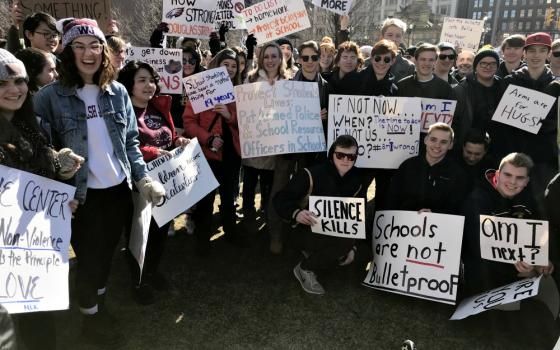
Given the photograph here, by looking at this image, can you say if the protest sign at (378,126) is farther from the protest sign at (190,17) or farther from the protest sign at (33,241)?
the protest sign at (33,241)

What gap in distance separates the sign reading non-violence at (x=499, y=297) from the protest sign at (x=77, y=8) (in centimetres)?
507

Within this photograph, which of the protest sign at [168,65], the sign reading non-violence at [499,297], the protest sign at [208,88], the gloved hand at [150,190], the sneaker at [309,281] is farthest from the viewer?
the protest sign at [168,65]

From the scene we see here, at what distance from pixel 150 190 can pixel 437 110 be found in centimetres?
318

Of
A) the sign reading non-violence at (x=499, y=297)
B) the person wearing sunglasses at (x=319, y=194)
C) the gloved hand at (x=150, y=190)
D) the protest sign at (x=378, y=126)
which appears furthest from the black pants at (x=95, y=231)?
the sign reading non-violence at (x=499, y=297)

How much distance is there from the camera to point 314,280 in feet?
12.8

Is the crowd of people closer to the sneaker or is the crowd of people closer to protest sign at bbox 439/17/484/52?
the sneaker

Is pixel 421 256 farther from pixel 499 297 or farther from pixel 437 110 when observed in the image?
pixel 437 110

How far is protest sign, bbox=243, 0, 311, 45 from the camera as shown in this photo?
17.8 feet

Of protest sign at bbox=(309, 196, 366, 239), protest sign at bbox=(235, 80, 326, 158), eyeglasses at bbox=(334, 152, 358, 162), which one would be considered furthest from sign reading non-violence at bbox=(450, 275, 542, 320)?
protest sign at bbox=(235, 80, 326, 158)

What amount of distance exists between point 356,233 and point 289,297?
2.78 ft

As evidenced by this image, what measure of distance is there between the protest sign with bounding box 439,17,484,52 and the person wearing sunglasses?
6.53 metres

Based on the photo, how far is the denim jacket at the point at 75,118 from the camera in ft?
8.55

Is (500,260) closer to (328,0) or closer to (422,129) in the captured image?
(422,129)

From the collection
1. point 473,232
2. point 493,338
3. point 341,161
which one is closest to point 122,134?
point 341,161
